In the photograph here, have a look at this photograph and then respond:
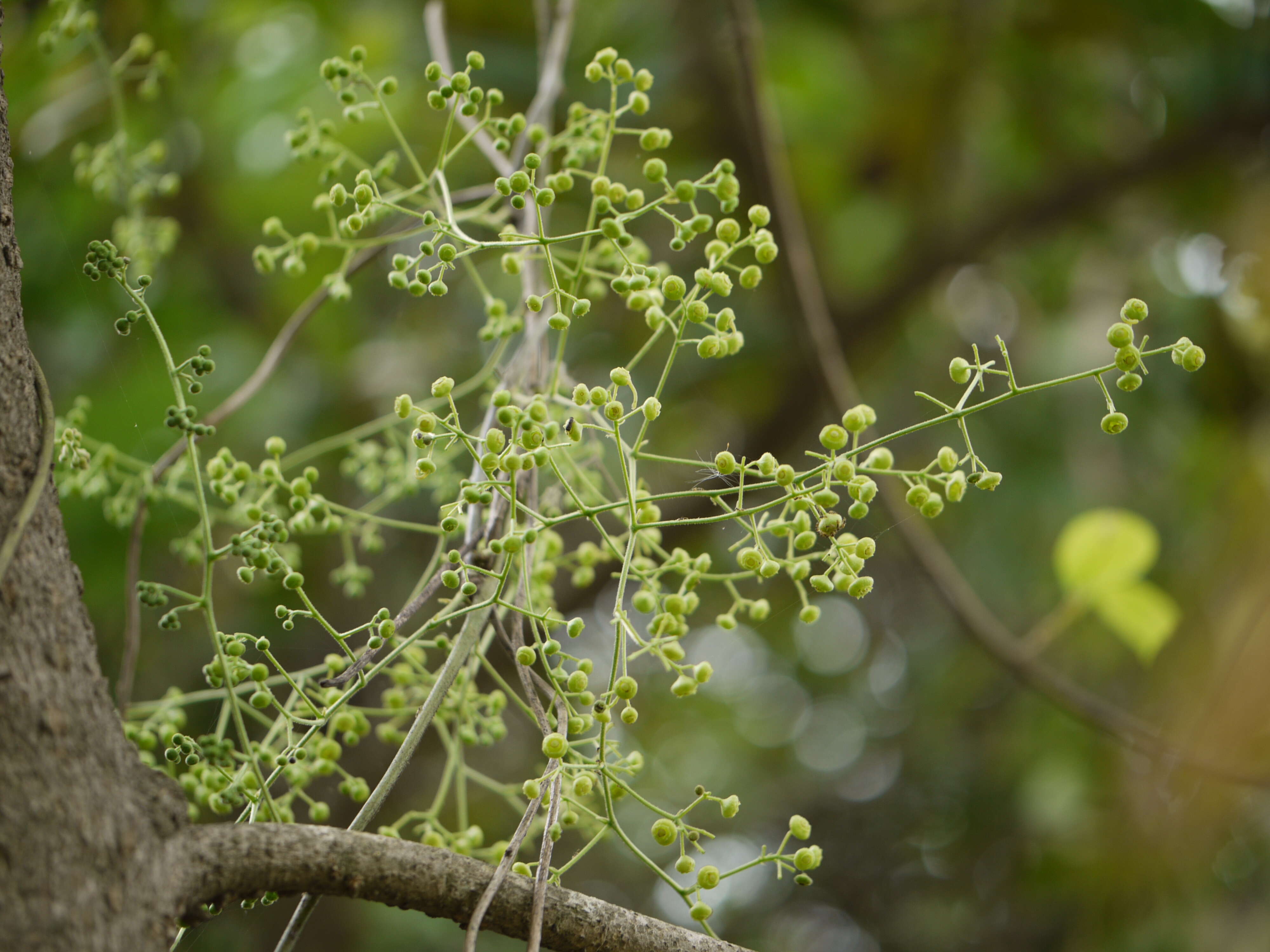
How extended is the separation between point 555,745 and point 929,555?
0.93m

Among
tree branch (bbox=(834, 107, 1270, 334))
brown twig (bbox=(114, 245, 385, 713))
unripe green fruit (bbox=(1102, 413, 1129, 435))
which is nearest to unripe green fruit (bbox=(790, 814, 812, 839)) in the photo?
unripe green fruit (bbox=(1102, 413, 1129, 435))

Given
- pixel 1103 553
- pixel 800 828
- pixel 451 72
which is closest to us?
pixel 800 828

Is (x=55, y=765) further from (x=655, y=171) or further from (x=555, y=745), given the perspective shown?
(x=655, y=171)

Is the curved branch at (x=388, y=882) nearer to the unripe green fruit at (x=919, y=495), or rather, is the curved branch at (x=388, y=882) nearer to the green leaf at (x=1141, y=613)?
the unripe green fruit at (x=919, y=495)

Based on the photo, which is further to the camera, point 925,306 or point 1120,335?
point 925,306

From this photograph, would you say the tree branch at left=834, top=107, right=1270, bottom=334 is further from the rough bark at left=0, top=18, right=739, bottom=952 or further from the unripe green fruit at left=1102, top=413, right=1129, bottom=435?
the rough bark at left=0, top=18, right=739, bottom=952

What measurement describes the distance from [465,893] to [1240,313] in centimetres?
190

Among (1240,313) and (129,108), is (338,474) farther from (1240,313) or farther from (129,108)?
(1240,313)

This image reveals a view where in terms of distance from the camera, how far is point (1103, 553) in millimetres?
1093

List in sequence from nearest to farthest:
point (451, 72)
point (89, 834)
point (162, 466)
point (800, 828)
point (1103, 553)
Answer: point (89, 834) → point (800, 828) → point (162, 466) → point (451, 72) → point (1103, 553)

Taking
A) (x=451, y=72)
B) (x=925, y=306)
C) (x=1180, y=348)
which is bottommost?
(x=1180, y=348)

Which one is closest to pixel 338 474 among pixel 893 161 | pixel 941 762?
pixel 893 161

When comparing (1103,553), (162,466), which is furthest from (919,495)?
(1103,553)

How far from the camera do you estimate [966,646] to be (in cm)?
293
